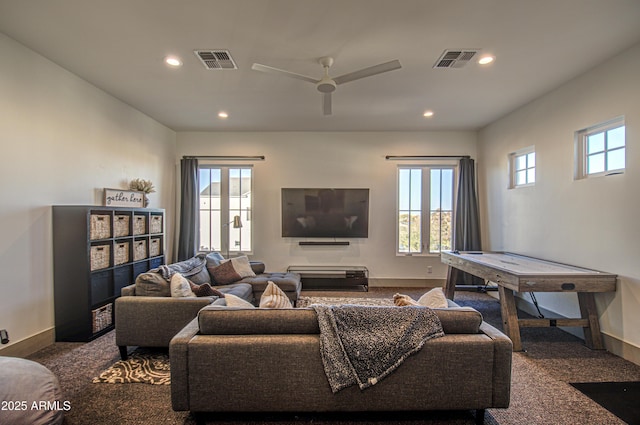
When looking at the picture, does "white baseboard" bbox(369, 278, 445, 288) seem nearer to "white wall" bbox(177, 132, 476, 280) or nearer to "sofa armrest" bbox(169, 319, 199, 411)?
"white wall" bbox(177, 132, 476, 280)

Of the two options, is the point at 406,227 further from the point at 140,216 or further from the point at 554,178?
the point at 140,216

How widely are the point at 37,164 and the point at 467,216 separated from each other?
6023mm

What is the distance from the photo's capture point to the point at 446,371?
5.63 ft

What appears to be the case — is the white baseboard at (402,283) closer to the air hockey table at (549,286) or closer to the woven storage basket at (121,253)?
the air hockey table at (549,286)

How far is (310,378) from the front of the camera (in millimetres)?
1703

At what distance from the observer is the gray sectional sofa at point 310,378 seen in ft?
5.56

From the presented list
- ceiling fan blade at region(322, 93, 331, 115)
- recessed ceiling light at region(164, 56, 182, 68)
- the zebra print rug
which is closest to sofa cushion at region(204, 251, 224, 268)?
the zebra print rug

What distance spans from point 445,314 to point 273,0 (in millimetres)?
2520

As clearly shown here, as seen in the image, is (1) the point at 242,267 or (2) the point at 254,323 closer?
(2) the point at 254,323

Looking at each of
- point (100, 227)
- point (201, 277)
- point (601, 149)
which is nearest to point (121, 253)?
point (100, 227)

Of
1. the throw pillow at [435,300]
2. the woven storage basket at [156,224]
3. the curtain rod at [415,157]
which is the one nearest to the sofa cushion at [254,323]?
the throw pillow at [435,300]

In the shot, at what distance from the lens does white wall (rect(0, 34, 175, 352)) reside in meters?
2.55

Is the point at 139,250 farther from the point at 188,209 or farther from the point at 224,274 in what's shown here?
the point at 188,209

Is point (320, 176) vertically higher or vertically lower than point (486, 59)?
lower
